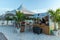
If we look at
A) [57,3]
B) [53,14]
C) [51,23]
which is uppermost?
[57,3]

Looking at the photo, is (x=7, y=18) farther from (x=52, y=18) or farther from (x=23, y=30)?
(x=52, y=18)

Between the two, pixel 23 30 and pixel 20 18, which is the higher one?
pixel 20 18

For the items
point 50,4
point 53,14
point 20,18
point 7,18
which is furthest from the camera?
point 7,18

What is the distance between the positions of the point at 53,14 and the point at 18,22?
3727mm

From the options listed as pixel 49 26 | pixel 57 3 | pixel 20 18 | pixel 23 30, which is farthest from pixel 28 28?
pixel 57 3

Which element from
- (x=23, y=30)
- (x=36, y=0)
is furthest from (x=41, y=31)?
(x=36, y=0)

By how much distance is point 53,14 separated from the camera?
10.1m

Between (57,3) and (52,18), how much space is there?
18.9 ft

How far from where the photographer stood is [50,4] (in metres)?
16.8

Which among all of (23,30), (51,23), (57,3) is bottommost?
(23,30)

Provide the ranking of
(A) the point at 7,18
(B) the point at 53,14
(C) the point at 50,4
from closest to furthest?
(B) the point at 53,14 → (C) the point at 50,4 → (A) the point at 7,18

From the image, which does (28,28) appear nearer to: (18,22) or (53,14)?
(18,22)

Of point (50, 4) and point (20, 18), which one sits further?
point (50, 4)

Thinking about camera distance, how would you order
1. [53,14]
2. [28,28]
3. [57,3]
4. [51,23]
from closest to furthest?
[53,14]
[51,23]
[28,28]
[57,3]
